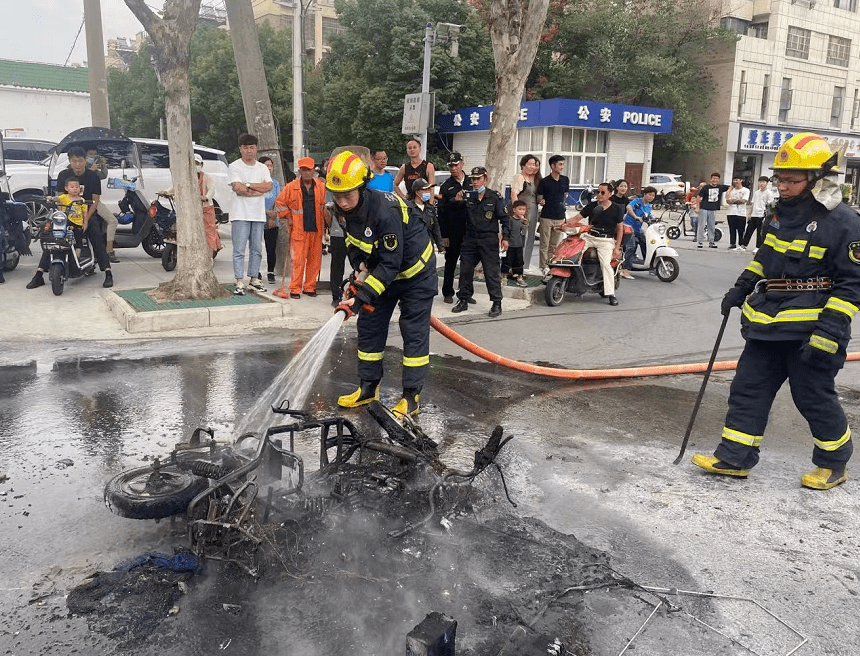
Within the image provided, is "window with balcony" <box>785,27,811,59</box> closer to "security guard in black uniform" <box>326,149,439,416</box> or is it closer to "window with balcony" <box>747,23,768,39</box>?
"window with balcony" <box>747,23,768,39</box>

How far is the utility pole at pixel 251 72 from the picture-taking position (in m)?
11.0

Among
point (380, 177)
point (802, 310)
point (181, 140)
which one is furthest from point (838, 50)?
point (802, 310)

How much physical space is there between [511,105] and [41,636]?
10.4m

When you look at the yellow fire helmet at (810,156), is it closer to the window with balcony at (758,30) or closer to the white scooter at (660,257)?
the white scooter at (660,257)

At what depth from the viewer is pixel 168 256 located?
11.4m

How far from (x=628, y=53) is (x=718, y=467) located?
123ft

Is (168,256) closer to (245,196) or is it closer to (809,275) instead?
(245,196)

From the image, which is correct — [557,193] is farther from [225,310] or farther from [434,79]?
[434,79]

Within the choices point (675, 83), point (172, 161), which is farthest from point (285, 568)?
point (675, 83)

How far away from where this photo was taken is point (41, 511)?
3832mm

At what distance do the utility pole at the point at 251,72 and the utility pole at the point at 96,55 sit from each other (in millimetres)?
8063

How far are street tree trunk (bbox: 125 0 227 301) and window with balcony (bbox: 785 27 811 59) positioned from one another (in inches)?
1668

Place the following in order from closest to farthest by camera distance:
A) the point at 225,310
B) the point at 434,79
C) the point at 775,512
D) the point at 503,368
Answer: the point at 775,512
the point at 503,368
the point at 225,310
the point at 434,79

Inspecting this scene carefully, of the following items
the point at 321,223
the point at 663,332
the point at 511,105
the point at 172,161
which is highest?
the point at 511,105
